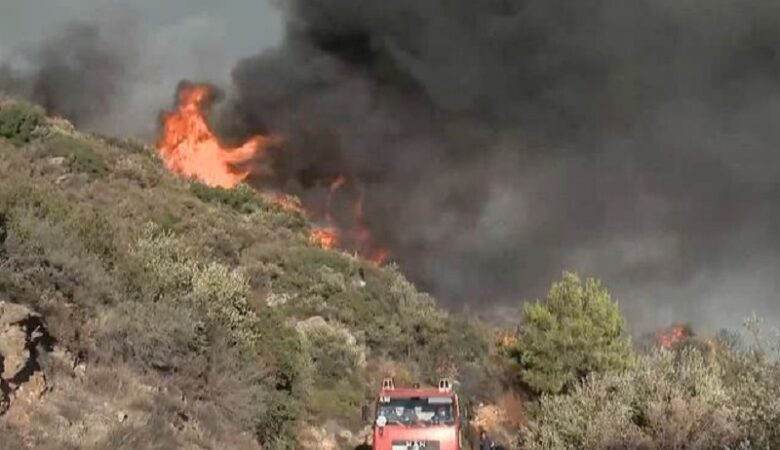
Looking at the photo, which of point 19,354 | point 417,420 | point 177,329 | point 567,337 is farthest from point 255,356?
point 567,337

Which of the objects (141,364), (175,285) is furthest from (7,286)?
(175,285)

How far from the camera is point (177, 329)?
16.1 meters

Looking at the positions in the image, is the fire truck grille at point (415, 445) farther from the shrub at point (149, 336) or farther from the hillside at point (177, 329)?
the shrub at point (149, 336)

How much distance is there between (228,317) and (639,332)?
3160 cm

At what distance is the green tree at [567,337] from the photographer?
34.8 meters

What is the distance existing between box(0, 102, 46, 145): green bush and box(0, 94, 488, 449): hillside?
7.02 feet

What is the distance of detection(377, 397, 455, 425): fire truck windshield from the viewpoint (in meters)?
18.2

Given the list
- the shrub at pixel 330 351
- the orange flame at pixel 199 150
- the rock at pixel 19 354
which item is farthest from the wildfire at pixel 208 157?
the rock at pixel 19 354

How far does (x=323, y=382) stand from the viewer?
89.4 ft

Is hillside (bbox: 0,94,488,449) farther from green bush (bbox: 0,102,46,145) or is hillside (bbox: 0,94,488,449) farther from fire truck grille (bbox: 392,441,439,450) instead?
fire truck grille (bbox: 392,441,439,450)

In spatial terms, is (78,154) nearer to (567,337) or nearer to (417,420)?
(567,337)

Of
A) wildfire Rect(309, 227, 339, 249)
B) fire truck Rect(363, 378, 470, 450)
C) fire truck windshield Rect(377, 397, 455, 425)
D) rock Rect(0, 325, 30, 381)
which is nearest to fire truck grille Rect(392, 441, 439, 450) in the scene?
fire truck Rect(363, 378, 470, 450)

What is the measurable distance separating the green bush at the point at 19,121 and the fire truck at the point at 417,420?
27411 mm

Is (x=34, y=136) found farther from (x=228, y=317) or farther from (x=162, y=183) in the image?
(x=228, y=317)
